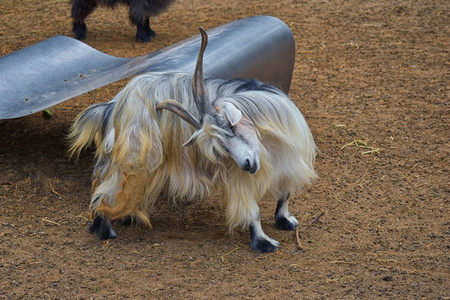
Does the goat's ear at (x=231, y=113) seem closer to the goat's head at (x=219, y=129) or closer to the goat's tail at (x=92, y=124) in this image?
the goat's head at (x=219, y=129)

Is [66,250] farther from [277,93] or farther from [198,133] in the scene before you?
[277,93]

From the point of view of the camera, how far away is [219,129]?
3184mm

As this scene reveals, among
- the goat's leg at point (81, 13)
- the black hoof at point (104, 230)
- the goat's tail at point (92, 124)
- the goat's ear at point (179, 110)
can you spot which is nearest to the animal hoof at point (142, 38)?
the goat's leg at point (81, 13)

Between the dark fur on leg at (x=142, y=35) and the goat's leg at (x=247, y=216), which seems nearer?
the goat's leg at (x=247, y=216)

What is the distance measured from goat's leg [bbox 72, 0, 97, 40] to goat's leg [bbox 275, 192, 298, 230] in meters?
4.69

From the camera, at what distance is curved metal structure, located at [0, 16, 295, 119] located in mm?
4422

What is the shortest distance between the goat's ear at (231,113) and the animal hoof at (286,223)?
817 millimetres

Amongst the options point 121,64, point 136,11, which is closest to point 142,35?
point 136,11

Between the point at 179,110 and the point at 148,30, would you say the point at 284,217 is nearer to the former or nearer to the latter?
the point at 179,110

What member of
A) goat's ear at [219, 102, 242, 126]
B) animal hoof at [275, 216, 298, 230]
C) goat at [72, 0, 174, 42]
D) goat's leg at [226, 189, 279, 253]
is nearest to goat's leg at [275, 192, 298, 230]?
animal hoof at [275, 216, 298, 230]

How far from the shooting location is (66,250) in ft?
11.7

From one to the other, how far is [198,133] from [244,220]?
537mm

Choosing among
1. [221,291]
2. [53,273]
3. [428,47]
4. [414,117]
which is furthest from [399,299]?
[428,47]

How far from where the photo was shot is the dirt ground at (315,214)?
318 cm
